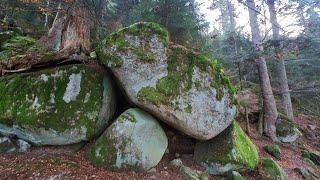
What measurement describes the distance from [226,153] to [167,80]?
2.19m

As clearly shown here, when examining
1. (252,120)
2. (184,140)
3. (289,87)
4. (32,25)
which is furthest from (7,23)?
(289,87)

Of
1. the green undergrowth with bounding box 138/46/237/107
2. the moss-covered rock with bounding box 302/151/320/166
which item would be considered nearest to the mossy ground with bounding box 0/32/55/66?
the green undergrowth with bounding box 138/46/237/107

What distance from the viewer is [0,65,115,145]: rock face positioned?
18.9 ft

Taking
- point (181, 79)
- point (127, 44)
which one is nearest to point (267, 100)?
point (181, 79)

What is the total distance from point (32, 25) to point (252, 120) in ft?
33.0

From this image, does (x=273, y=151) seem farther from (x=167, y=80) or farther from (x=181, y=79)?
(x=167, y=80)

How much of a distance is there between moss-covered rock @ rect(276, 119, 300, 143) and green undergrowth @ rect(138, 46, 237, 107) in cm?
430

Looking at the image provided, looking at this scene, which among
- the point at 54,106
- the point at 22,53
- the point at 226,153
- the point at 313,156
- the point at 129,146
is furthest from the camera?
the point at 313,156

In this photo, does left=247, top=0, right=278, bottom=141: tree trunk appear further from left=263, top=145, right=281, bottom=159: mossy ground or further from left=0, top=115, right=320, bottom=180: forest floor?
left=0, top=115, right=320, bottom=180: forest floor

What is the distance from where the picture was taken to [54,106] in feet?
19.2

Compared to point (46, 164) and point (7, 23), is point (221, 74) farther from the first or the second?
point (7, 23)

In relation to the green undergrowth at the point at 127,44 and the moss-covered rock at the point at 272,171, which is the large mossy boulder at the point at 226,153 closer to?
the moss-covered rock at the point at 272,171

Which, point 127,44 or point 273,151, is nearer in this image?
point 127,44

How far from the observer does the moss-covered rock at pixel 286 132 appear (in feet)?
32.3
